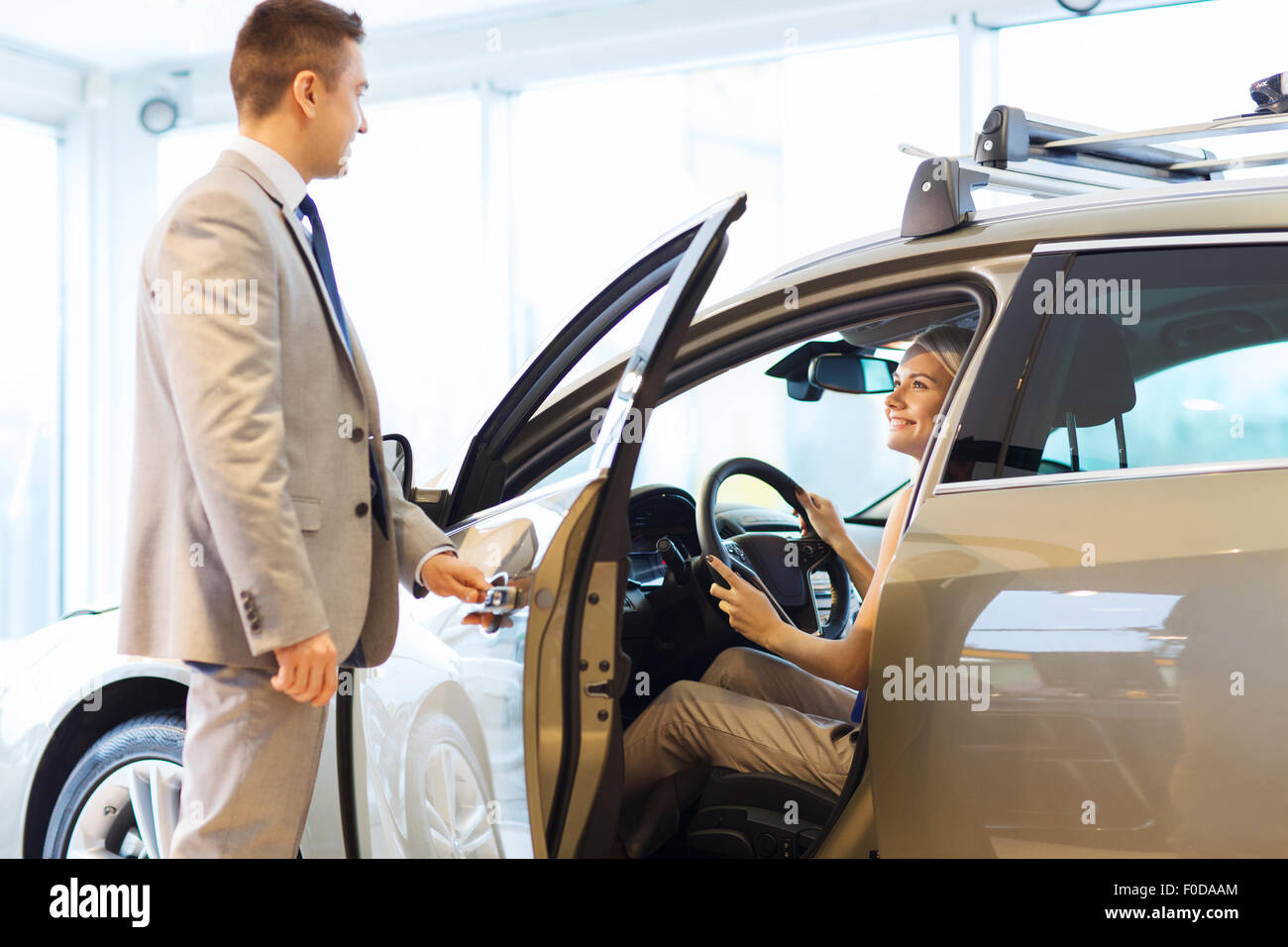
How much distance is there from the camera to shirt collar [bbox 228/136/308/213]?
1.70 m

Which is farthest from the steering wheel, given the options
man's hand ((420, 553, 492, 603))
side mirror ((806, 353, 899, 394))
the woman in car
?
man's hand ((420, 553, 492, 603))

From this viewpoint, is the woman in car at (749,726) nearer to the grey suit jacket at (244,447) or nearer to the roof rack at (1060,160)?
the roof rack at (1060,160)

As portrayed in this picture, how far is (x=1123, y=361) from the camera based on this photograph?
5.67 ft

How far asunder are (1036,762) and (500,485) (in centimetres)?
106

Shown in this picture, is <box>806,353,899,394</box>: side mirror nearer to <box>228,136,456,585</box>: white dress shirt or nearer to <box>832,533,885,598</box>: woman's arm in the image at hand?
<box>832,533,885,598</box>: woman's arm

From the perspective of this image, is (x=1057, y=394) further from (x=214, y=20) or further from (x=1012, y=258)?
(x=214, y=20)

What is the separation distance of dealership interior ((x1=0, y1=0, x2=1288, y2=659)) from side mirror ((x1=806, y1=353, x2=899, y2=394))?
3.19 meters

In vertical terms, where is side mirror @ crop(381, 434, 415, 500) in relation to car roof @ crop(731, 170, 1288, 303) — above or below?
below

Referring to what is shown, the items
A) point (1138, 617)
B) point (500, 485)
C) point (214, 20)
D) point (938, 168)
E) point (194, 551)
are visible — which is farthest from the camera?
point (214, 20)

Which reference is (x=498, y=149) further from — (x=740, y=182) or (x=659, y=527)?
(x=659, y=527)

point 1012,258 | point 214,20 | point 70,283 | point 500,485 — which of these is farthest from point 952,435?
point 70,283

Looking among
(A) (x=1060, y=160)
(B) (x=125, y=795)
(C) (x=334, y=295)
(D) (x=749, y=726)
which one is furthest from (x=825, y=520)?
(B) (x=125, y=795)

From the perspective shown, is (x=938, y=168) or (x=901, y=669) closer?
(x=901, y=669)

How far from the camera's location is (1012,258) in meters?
1.76
